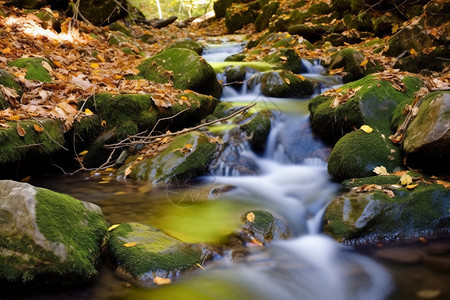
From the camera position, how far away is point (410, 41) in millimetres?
8258

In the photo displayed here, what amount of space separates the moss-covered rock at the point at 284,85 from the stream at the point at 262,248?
1.77 metres

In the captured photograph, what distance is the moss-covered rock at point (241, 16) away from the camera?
18.7 m

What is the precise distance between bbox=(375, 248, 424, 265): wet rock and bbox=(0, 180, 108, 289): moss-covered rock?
105 inches

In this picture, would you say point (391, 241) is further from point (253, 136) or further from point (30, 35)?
point (30, 35)

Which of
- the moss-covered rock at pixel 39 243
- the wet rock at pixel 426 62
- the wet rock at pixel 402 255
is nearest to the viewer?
the moss-covered rock at pixel 39 243

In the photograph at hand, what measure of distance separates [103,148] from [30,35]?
4.49m

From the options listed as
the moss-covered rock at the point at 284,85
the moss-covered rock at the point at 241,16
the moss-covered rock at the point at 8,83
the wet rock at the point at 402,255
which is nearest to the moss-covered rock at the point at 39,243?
the wet rock at the point at 402,255

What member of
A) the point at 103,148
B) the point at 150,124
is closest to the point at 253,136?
the point at 150,124

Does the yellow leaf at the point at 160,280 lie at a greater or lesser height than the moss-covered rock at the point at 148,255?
lesser

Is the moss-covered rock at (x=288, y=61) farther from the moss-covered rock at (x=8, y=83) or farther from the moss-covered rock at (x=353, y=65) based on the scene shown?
the moss-covered rock at (x=8, y=83)

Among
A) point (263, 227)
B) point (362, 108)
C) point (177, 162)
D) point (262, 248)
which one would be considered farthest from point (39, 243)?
point (362, 108)

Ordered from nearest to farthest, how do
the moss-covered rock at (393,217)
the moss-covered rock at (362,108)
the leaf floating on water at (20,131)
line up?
the moss-covered rock at (393,217)
the leaf floating on water at (20,131)
the moss-covered rock at (362,108)

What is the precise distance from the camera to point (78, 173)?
5.78 m

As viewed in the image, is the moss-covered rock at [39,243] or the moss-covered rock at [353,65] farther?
the moss-covered rock at [353,65]
